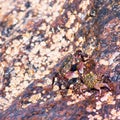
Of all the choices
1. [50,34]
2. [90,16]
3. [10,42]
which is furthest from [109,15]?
[10,42]

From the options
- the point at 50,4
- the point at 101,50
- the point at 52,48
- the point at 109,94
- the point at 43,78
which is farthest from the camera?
the point at 50,4

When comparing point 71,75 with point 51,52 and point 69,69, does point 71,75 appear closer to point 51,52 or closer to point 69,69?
point 69,69

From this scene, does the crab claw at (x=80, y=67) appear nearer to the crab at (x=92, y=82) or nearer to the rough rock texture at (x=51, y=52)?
the crab at (x=92, y=82)

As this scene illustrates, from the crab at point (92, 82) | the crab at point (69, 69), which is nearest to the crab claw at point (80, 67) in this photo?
the crab at point (69, 69)

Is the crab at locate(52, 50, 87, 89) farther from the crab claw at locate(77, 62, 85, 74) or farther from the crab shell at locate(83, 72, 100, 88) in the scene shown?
the crab shell at locate(83, 72, 100, 88)

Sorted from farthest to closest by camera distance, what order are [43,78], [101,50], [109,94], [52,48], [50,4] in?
[50,4]
[52,48]
[43,78]
[101,50]
[109,94]

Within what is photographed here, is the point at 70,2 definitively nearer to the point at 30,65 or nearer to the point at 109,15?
the point at 109,15
